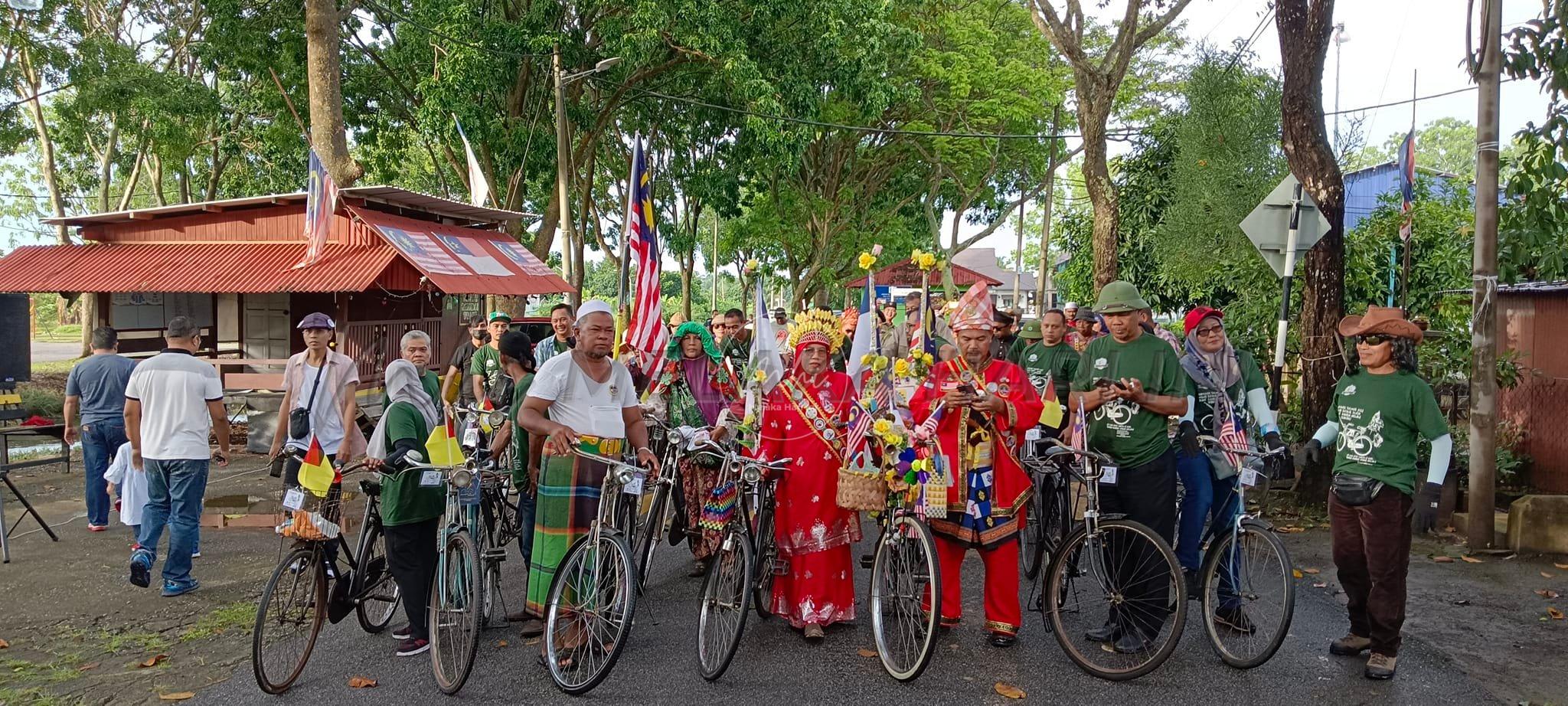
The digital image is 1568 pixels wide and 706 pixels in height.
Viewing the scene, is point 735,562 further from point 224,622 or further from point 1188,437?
point 224,622

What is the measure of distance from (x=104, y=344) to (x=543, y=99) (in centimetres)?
1431

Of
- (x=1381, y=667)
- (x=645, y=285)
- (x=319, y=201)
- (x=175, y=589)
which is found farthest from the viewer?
(x=319, y=201)

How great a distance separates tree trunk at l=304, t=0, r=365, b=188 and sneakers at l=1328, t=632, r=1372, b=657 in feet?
42.4

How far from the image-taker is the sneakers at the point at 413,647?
5.77m

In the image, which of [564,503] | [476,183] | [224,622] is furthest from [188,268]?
[564,503]

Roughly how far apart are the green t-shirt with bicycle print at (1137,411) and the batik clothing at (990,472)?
1.30ft

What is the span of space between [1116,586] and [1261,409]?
1.40 metres

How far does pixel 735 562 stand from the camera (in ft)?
18.3

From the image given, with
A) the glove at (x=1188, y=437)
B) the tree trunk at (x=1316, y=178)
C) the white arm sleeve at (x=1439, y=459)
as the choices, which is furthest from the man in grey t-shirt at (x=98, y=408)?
the tree trunk at (x=1316, y=178)

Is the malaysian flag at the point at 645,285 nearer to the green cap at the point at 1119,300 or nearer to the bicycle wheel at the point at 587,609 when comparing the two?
the bicycle wheel at the point at 587,609

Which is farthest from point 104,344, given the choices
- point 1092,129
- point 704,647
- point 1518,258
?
point 1092,129

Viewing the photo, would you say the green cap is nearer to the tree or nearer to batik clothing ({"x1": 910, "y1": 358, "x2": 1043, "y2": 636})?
batik clothing ({"x1": 910, "y1": 358, "x2": 1043, "y2": 636})

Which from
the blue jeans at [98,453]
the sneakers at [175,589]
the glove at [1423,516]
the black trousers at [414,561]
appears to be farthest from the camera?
the blue jeans at [98,453]

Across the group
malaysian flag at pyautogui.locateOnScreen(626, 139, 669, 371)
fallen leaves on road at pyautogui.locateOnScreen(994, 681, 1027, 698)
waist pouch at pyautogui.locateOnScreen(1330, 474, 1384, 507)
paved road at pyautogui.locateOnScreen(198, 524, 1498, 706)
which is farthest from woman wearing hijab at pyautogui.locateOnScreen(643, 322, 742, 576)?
waist pouch at pyautogui.locateOnScreen(1330, 474, 1384, 507)
